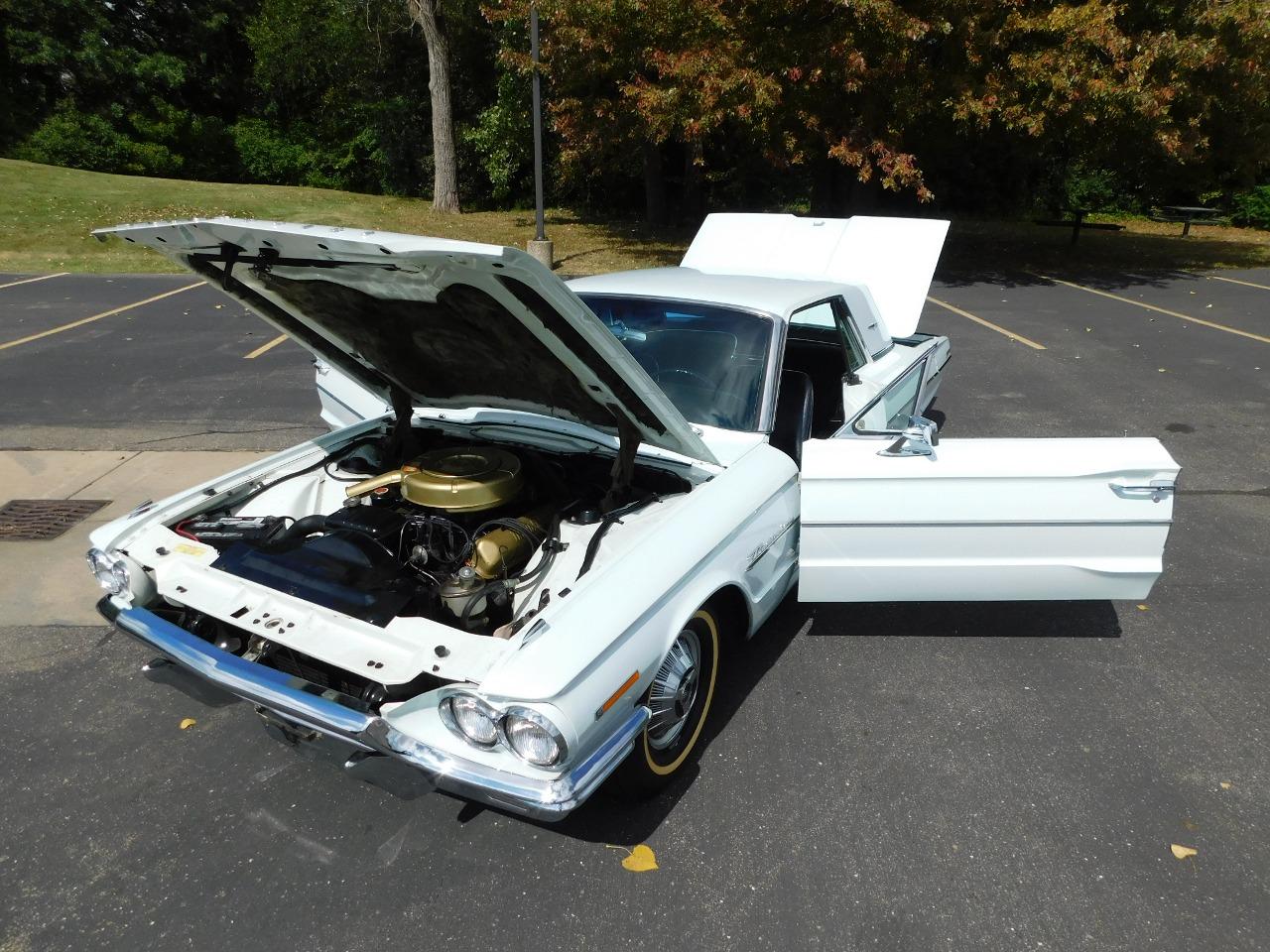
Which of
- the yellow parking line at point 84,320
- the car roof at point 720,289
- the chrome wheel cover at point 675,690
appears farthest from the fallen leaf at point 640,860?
the yellow parking line at point 84,320

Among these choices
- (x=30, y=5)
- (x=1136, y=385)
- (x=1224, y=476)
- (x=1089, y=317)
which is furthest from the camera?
(x=30, y=5)

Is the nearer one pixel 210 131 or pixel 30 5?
pixel 30 5

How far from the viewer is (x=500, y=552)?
120 inches

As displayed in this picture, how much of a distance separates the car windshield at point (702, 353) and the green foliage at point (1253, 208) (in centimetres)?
2558

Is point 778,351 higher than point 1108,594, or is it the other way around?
point 778,351

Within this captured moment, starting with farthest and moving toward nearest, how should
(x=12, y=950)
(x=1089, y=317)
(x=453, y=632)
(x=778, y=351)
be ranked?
(x=1089, y=317), (x=778, y=351), (x=453, y=632), (x=12, y=950)

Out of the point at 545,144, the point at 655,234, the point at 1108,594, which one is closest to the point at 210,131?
the point at 545,144

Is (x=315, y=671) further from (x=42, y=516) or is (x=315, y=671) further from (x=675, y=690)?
(x=42, y=516)

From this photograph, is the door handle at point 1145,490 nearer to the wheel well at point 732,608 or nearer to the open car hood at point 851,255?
the wheel well at point 732,608

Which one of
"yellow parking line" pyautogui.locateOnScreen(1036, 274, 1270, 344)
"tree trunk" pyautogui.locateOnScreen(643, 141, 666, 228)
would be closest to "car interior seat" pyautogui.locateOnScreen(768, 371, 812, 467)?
"yellow parking line" pyautogui.locateOnScreen(1036, 274, 1270, 344)

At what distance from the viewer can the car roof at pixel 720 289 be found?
13.2ft

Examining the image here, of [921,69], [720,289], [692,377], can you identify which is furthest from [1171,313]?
[692,377]

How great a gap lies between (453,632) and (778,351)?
1989 millimetres

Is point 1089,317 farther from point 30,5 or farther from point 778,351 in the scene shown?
point 30,5
